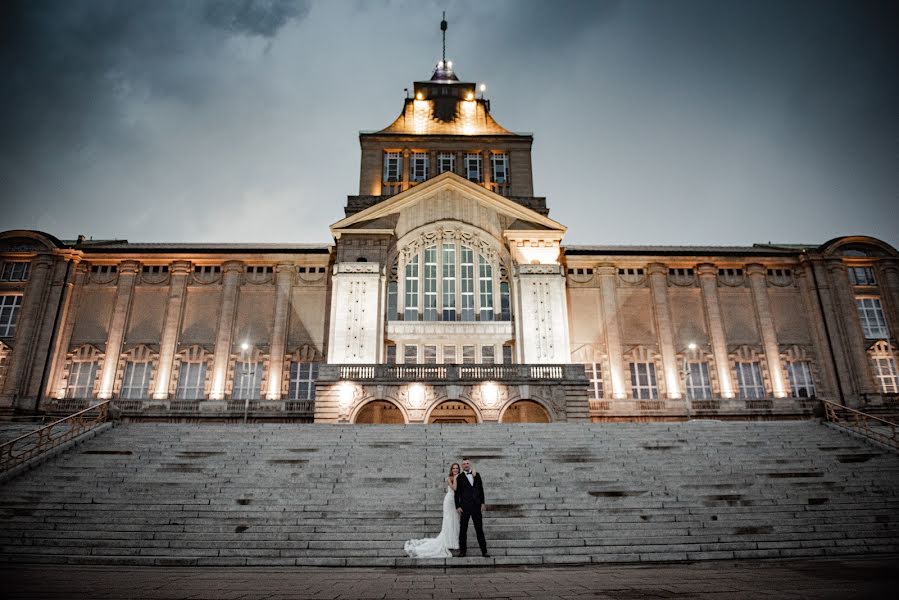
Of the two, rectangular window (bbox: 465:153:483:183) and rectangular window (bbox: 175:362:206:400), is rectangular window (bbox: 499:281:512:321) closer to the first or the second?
rectangular window (bbox: 465:153:483:183)

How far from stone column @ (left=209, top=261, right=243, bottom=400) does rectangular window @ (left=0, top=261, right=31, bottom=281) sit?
480 inches

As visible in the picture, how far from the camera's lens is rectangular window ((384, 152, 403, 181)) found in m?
42.9

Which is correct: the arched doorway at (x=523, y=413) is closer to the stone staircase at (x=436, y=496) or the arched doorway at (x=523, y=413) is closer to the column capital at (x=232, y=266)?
the stone staircase at (x=436, y=496)

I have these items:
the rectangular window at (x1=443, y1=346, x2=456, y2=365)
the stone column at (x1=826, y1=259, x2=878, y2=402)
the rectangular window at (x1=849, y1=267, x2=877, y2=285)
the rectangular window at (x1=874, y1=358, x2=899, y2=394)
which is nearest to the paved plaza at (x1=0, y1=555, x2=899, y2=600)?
the rectangular window at (x1=443, y1=346, x2=456, y2=365)

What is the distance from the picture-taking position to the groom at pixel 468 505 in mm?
11844

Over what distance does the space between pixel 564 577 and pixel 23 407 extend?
35232mm

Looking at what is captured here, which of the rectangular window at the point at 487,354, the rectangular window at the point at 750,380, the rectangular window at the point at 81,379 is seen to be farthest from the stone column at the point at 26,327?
the rectangular window at the point at 750,380

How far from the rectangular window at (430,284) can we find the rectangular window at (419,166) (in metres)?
8.82

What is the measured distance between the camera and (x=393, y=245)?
118 feet

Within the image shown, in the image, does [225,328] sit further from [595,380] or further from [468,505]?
[468,505]

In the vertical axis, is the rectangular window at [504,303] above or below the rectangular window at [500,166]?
below

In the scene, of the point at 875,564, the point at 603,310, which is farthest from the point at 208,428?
the point at 603,310

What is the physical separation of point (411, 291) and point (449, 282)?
243cm

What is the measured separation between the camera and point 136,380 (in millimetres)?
35188
